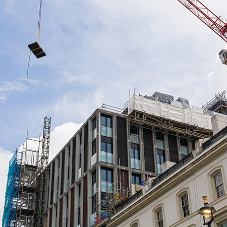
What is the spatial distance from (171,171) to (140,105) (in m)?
24.9

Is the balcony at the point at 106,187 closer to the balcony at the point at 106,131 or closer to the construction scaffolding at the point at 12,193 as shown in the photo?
the balcony at the point at 106,131

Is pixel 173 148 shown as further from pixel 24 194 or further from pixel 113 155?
pixel 24 194

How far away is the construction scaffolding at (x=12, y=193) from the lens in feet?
237

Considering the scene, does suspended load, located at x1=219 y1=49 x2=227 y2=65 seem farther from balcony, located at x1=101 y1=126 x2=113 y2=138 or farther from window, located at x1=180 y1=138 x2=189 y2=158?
balcony, located at x1=101 y1=126 x2=113 y2=138

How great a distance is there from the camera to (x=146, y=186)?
3697 cm

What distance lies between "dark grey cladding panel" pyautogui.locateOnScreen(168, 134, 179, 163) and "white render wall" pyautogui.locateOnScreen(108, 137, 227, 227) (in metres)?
23.1

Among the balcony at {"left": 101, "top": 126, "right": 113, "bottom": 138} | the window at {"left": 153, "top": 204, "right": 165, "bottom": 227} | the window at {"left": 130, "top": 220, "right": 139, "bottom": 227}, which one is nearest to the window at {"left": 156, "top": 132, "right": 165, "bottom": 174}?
the balcony at {"left": 101, "top": 126, "right": 113, "bottom": 138}

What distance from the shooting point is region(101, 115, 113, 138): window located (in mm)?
55281

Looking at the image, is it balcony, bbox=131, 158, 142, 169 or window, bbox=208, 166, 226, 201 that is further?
balcony, bbox=131, 158, 142, 169

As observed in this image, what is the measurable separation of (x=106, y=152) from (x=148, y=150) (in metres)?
6.95

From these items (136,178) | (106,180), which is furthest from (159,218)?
(136,178)

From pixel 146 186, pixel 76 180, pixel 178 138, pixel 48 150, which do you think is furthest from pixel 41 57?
pixel 48 150

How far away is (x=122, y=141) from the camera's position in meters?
55.6

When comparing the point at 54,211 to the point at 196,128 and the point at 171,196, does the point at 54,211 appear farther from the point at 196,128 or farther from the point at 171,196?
the point at 171,196
